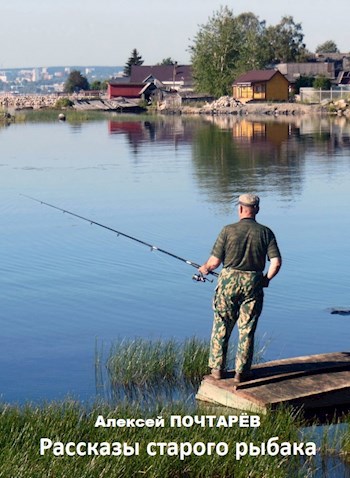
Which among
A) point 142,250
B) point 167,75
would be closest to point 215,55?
point 167,75

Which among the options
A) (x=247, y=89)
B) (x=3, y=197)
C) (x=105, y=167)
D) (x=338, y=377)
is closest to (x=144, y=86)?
(x=247, y=89)

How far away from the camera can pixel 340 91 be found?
105875 mm

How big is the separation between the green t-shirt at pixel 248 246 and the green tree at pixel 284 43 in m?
128

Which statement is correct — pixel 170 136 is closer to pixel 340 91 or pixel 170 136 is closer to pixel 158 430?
pixel 340 91

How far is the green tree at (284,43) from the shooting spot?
449 feet

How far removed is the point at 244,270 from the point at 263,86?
98.0 meters

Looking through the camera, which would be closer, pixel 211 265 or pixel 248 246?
pixel 248 246

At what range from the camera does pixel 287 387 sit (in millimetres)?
11039

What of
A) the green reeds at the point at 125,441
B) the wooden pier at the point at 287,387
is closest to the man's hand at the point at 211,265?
the wooden pier at the point at 287,387

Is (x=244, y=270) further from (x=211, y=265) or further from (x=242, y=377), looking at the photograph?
(x=242, y=377)

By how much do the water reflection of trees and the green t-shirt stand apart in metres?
20.3

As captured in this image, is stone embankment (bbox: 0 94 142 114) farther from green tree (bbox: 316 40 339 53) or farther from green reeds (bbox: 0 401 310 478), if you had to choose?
green reeds (bbox: 0 401 310 478)

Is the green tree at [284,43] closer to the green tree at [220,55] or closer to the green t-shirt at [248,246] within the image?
the green tree at [220,55]

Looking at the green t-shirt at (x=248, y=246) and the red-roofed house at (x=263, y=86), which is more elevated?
the green t-shirt at (x=248, y=246)
